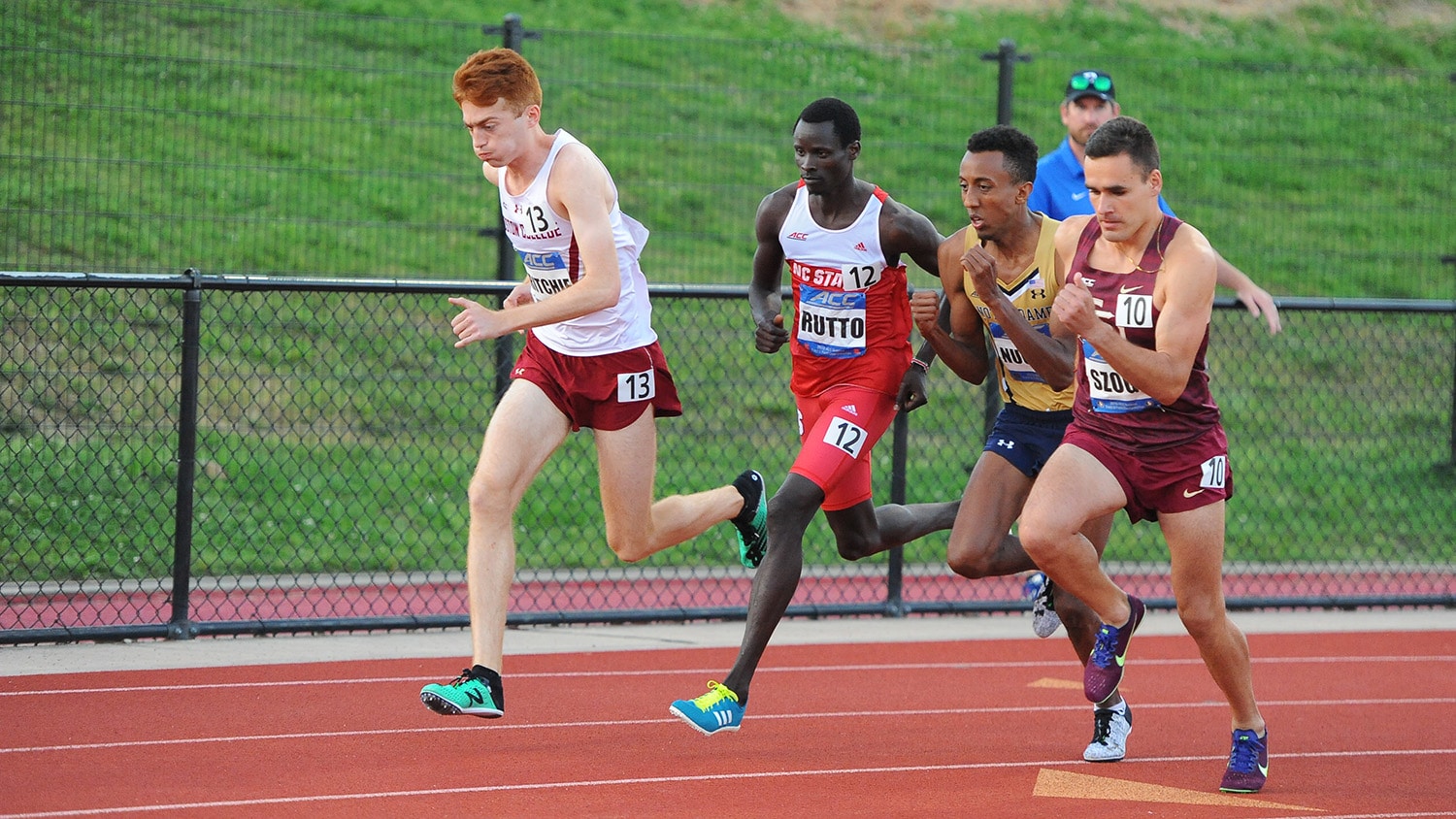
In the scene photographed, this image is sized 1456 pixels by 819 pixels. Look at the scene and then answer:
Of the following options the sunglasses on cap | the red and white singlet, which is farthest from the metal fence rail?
the red and white singlet

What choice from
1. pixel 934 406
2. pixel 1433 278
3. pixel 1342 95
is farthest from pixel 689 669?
pixel 1433 278

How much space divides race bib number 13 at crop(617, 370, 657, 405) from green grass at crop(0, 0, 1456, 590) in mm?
2354

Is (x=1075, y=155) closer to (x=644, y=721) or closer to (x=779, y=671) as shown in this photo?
(x=779, y=671)

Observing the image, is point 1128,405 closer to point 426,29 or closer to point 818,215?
point 818,215

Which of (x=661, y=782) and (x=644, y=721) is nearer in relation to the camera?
(x=661, y=782)

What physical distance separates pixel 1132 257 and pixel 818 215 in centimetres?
141

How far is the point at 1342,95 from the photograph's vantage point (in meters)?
14.1

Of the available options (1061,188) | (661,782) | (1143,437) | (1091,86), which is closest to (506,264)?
(1061,188)

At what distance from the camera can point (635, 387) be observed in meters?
6.10

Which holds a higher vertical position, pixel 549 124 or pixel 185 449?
pixel 549 124

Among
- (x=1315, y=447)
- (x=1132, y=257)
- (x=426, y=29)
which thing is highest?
(x=426, y=29)

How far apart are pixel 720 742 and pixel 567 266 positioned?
6.03 feet

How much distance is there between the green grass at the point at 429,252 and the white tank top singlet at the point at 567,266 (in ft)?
7.17

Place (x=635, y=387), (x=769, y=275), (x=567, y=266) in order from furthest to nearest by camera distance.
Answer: (x=769, y=275) < (x=635, y=387) < (x=567, y=266)
